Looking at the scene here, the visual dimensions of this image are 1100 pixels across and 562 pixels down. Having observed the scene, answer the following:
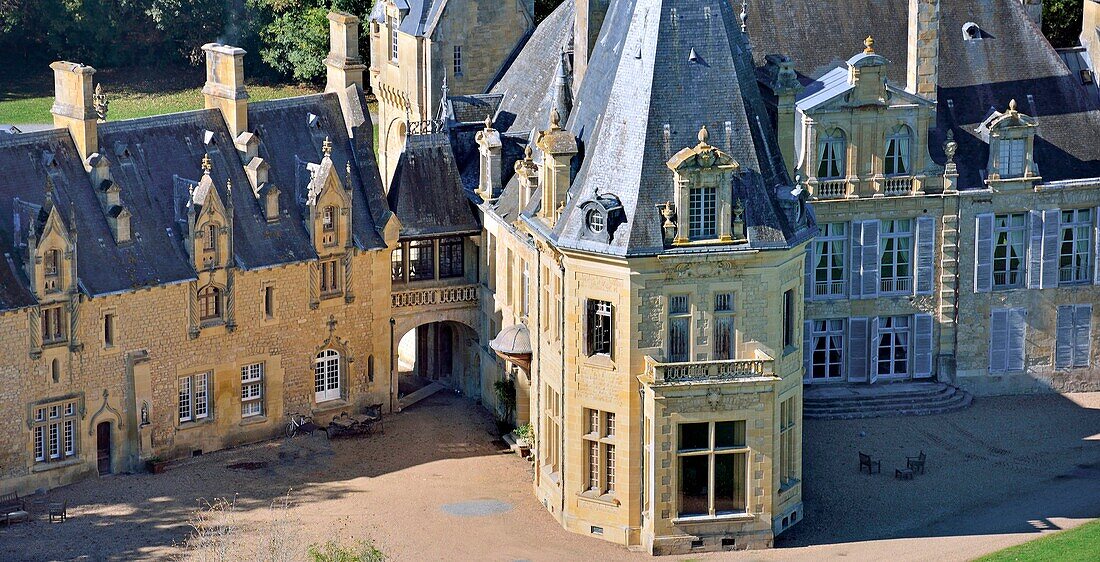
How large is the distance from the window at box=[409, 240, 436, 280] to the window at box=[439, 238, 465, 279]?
31 centimetres

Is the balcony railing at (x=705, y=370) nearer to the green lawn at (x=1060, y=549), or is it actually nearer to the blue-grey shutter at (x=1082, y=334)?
the green lawn at (x=1060, y=549)

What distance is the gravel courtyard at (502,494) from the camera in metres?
75.9

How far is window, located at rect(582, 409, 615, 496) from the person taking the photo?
2992 inches

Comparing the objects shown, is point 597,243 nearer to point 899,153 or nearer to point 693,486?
point 693,486

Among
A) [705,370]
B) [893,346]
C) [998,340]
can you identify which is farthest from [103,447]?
[998,340]

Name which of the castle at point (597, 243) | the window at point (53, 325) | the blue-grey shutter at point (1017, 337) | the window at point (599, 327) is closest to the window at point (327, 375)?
the castle at point (597, 243)

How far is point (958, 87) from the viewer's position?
90875 mm

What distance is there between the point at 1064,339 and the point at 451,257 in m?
22.5

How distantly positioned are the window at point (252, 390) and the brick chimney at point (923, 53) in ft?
83.0

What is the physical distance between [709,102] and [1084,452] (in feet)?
66.8

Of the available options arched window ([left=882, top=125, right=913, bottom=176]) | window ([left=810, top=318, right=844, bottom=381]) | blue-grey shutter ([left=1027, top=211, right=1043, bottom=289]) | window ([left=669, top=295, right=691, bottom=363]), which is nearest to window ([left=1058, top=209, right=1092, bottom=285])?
blue-grey shutter ([left=1027, top=211, right=1043, bottom=289])

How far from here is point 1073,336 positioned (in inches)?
3593

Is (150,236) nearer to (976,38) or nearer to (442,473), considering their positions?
(442,473)

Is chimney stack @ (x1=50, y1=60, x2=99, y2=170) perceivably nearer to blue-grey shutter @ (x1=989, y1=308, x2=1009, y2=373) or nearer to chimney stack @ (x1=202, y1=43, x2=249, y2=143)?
chimney stack @ (x1=202, y1=43, x2=249, y2=143)
